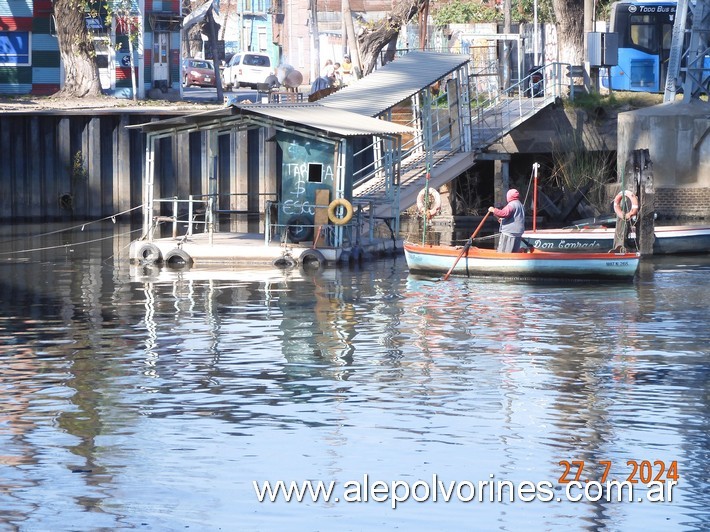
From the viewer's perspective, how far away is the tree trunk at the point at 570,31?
1806 inches

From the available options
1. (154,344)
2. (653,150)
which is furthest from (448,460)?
(653,150)

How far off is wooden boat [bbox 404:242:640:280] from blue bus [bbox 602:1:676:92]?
967 inches

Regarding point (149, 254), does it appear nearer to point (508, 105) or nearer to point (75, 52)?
point (508, 105)

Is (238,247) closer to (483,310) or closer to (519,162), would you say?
(483,310)

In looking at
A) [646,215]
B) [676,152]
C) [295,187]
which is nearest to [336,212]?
[295,187]

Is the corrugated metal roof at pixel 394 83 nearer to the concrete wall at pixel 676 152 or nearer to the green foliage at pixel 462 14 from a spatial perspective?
the concrete wall at pixel 676 152

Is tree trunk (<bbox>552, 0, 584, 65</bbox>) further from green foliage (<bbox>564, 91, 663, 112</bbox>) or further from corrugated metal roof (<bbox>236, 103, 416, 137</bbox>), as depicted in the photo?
corrugated metal roof (<bbox>236, 103, 416, 137</bbox>)

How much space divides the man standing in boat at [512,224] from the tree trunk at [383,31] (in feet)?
80.6

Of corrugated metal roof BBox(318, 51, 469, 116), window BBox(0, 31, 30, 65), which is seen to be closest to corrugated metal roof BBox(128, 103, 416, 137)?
corrugated metal roof BBox(318, 51, 469, 116)

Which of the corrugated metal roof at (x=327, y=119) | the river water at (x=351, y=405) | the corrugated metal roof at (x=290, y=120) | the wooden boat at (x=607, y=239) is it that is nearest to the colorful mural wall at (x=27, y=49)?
the corrugated metal roof at (x=327, y=119)

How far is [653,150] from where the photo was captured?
38406 millimetres

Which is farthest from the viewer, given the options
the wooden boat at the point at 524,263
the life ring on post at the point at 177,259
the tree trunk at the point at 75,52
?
the tree trunk at the point at 75,52

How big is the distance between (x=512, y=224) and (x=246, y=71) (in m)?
48.0

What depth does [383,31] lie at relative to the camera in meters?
52.8
